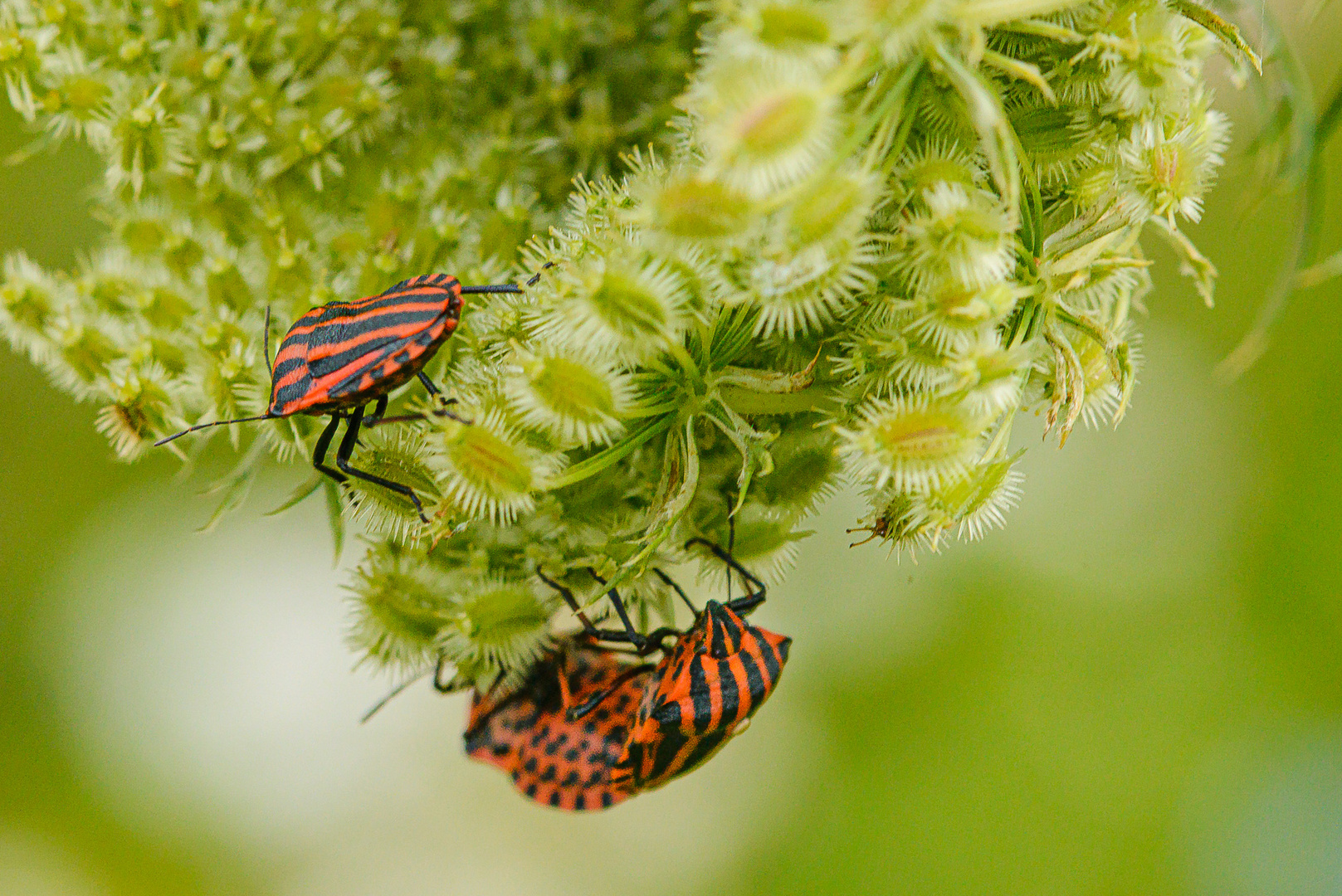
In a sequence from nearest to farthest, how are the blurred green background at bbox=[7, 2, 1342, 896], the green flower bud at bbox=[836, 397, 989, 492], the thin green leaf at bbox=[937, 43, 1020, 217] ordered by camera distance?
the thin green leaf at bbox=[937, 43, 1020, 217] → the green flower bud at bbox=[836, 397, 989, 492] → the blurred green background at bbox=[7, 2, 1342, 896]

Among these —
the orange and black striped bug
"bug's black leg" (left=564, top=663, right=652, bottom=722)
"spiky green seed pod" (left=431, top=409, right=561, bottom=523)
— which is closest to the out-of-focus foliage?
"spiky green seed pod" (left=431, top=409, right=561, bottom=523)

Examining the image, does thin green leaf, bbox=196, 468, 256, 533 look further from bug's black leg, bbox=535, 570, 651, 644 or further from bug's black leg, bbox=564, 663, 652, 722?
bug's black leg, bbox=564, 663, 652, 722

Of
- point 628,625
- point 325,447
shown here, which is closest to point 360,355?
point 325,447

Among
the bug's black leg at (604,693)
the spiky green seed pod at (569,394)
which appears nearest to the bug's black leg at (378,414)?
the spiky green seed pod at (569,394)

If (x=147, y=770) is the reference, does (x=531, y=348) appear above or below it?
above

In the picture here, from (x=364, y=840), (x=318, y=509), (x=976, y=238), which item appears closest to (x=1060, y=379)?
(x=976, y=238)

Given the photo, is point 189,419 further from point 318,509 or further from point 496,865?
point 496,865
